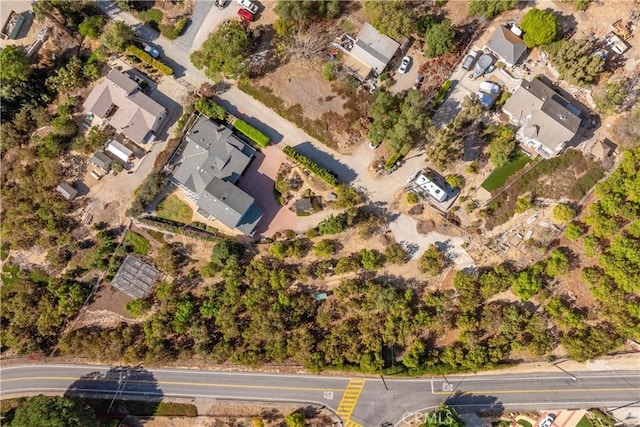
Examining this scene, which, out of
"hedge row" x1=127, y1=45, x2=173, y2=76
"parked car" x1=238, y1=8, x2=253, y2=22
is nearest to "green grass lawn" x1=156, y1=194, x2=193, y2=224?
"hedge row" x1=127, y1=45, x2=173, y2=76

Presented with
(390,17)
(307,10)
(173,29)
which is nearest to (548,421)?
(390,17)

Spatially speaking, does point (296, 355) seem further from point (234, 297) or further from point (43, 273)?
point (43, 273)

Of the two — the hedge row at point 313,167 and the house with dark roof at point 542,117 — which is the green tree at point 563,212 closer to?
the house with dark roof at point 542,117

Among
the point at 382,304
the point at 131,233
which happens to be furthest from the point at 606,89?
the point at 131,233

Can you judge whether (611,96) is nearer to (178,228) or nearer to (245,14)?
(245,14)

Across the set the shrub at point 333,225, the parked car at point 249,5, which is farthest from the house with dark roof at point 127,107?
the shrub at point 333,225

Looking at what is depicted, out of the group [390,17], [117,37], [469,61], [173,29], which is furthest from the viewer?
[173,29]
